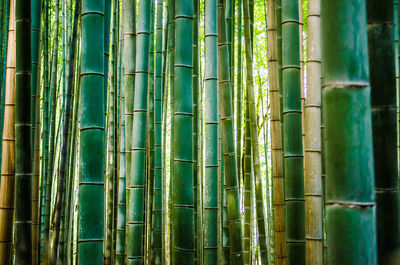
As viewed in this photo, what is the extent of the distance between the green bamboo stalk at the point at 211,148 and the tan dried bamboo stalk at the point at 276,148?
671 millimetres

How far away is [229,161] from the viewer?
194 centimetres

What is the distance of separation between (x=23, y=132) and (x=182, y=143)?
1.94ft

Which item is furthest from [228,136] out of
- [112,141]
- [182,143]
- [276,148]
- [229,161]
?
[112,141]

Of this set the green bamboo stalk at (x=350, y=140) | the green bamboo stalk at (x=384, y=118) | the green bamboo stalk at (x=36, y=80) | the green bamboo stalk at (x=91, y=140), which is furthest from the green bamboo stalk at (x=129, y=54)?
the green bamboo stalk at (x=350, y=140)

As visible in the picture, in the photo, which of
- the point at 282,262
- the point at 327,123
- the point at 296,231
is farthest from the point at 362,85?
the point at 282,262

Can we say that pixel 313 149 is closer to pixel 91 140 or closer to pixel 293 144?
pixel 293 144

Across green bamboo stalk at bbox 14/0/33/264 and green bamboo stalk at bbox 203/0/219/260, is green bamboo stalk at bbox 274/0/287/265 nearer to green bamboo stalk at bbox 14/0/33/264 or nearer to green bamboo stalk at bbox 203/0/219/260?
green bamboo stalk at bbox 203/0/219/260

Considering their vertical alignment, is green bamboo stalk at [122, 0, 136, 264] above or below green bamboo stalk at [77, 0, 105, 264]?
above

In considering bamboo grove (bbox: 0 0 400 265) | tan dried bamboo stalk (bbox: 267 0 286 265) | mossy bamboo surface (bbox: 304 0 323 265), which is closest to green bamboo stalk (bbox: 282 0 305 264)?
bamboo grove (bbox: 0 0 400 265)

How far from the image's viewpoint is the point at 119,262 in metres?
2.62

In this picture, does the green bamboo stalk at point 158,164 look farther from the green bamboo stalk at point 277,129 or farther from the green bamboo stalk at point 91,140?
the green bamboo stalk at point 91,140

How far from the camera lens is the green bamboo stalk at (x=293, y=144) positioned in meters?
1.66

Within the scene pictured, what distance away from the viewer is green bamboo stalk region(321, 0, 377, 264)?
77 centimetres

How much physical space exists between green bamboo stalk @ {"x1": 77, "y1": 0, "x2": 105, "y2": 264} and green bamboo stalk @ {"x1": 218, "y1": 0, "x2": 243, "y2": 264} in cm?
77
